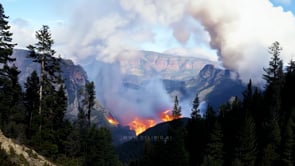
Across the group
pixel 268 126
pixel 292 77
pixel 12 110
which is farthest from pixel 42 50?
pixel 292 77

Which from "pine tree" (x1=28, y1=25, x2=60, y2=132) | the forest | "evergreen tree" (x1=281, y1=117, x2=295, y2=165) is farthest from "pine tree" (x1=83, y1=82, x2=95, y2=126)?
"evergreen tree" (x1=281, y1=117, x2=295, y2=165)

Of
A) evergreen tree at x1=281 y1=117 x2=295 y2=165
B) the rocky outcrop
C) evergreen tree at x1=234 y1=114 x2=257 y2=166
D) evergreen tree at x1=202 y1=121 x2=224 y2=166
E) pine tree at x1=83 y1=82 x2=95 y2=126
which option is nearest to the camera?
the rocky outcrop

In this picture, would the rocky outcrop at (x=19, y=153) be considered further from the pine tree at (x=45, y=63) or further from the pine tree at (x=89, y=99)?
the pine tree at (x=89, y=99)

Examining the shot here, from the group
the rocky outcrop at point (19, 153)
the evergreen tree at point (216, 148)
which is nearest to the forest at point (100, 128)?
the evergreen tree at point (216, 148)

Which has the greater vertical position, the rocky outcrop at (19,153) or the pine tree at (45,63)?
the pine tree at (45,63)

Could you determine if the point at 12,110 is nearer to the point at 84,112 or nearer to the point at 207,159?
the point at 84,112

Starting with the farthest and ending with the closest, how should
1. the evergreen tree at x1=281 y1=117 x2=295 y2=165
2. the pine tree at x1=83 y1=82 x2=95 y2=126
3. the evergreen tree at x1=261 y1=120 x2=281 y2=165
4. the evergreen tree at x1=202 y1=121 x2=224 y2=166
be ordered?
the evergreen tree at x1=202 y1=121 x2=224 y2=166
the evergreen tree at x1=261 y1=120 x2=281 y2=165
the evergreen tree at x1=281 y1=117 x2=295 y2=165
the pine tree at x1=83 y1=82 x2=95 y2=126

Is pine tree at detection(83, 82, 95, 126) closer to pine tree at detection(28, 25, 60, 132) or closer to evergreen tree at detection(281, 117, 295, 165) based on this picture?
pine tree at detection(28, 25, 60, 132)

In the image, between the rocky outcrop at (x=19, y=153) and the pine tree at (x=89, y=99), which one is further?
the pine tree at (x=89, y=99)

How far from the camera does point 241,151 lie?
87.1m

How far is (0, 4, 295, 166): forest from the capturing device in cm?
4781

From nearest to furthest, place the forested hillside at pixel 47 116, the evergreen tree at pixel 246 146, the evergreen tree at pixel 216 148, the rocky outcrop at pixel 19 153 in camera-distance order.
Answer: the rocky outcrop at pixel 19 153
the forested hillside at pixel 47 116
the evergreen tree at pixel 246 146
the evergreen tree at pixel 216 148

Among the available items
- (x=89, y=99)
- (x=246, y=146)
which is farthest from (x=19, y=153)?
(x=246, y=146)

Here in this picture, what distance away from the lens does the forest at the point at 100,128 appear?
47.8 metres
